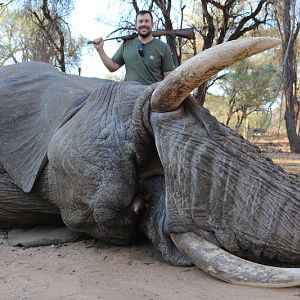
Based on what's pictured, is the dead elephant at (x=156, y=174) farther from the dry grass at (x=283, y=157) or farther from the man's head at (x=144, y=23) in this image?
the dry grass at (x=283, y=157)

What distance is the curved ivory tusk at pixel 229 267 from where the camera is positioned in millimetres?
2496

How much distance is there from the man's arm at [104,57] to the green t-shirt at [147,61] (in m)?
0.14

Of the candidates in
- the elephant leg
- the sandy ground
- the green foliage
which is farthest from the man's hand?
the green foliage

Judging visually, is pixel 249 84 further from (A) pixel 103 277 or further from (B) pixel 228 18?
(A) pixel 103 277

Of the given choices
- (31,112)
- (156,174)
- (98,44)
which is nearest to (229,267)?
(156,174)

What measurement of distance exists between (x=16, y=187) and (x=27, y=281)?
1010mm

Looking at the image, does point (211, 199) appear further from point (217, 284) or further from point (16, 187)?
point (16, 187)

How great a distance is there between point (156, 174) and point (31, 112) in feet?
3.51

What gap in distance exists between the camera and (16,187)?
3678mm

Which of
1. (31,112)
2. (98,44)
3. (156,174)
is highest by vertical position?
(98,44)

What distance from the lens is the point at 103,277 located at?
2816 mm

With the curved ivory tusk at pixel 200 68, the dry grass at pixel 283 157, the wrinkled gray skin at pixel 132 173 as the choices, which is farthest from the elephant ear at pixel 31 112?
the dry grass at pixel 283 157

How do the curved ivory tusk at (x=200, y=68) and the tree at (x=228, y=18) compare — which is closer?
the curved ivory tusk at (x=200, y=68)

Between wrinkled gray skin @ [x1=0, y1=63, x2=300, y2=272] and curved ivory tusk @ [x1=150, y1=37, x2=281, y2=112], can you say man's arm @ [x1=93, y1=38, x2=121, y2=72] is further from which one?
curved ivory tusk @ [x1=150, y1=37, x2=281, y2=112]
